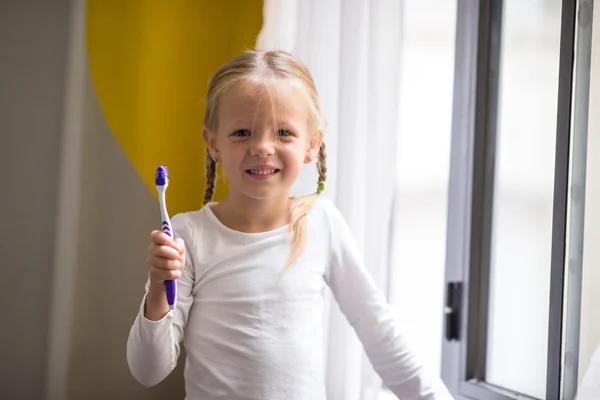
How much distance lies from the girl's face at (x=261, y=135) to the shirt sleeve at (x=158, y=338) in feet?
0.54

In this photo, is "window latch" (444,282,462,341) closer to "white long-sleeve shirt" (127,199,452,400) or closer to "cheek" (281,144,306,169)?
"white long-sleeve shirt" (127,199,452,400)

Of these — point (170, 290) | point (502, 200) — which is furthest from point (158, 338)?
point (502, 200)

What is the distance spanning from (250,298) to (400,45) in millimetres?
639

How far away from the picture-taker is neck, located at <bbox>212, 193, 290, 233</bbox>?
41.1 inches

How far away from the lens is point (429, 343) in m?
1.60

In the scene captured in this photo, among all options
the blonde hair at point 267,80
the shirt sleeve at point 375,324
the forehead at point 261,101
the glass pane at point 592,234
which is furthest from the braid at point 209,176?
the glass pane at point 592,234

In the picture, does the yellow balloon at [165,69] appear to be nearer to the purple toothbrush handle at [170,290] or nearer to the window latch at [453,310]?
the purple toothbrush handle at [170,290]

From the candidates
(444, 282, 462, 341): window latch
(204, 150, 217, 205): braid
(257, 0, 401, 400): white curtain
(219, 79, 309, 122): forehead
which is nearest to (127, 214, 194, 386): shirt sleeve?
(204, 150, 217, 205): braid

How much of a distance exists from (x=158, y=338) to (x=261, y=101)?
39 cm

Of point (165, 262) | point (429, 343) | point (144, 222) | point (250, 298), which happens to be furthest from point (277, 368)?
point (429, 343)

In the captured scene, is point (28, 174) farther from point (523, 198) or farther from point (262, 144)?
point (523, 198)

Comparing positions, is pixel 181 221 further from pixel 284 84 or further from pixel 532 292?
pixel 532 292

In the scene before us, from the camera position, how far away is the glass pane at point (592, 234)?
3.86 ft

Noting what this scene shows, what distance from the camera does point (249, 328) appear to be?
3.23ft
